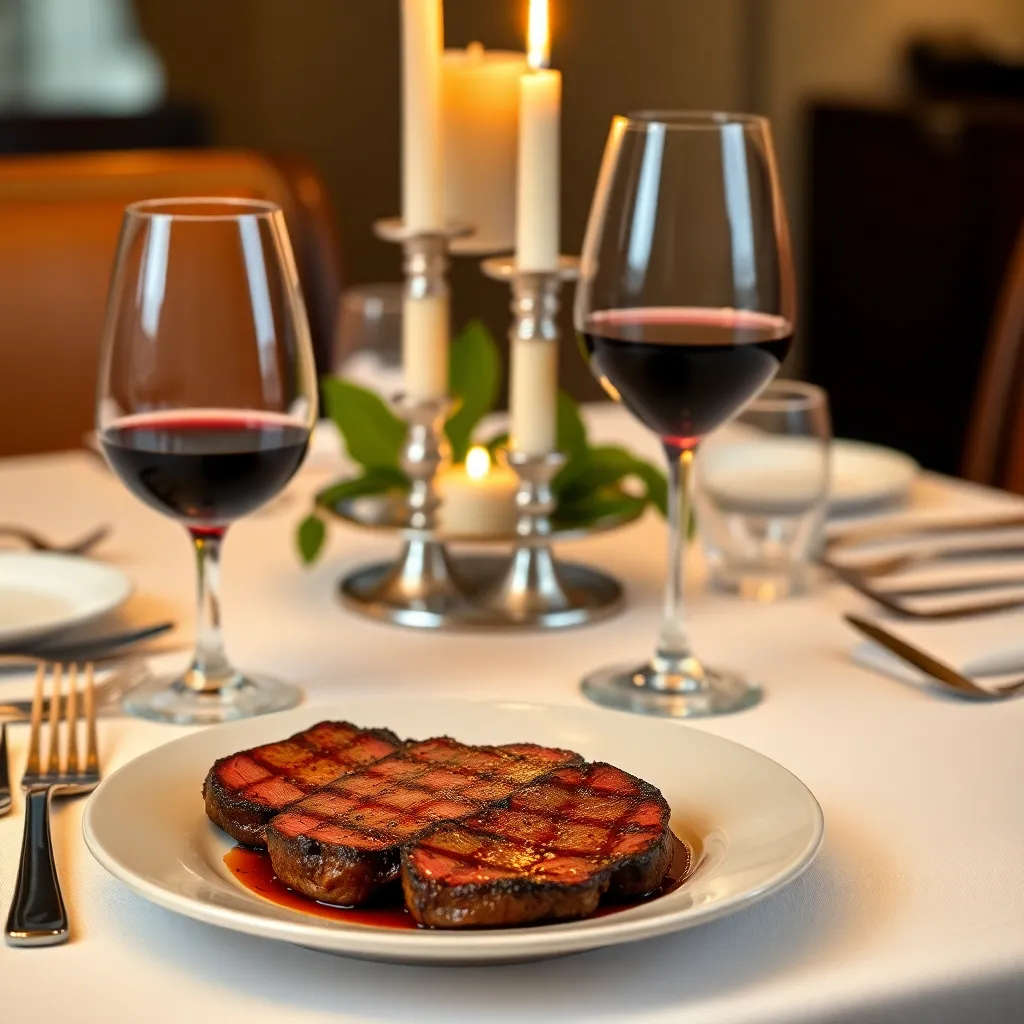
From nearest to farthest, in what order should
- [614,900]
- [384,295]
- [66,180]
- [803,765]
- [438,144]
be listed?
[614,900] → [803,765] → [438,144] → [384,295] → [66,180]

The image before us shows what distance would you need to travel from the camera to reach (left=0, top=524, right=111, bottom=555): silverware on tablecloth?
1274mm

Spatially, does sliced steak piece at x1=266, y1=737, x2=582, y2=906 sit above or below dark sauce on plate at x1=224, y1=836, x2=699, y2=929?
above

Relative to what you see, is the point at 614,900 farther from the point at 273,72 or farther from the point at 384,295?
the point at 273,72

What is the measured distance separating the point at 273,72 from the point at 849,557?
13.6ft

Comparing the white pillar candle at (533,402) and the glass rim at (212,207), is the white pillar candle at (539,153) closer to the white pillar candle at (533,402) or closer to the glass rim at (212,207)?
the white pillar candle at (533,402)

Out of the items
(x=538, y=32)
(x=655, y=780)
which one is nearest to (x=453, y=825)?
(x=655, y=780)

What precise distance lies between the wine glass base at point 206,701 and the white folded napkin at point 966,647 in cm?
38

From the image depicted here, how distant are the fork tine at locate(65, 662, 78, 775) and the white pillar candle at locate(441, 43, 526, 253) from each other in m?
0.45

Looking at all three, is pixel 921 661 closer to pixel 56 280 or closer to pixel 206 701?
pixel 206 701

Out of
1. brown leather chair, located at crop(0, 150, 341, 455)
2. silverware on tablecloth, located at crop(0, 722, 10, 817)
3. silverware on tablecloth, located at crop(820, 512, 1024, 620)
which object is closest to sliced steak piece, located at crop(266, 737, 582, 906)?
silverware on tablecloth, located at crop(0, 722, 10, 817)

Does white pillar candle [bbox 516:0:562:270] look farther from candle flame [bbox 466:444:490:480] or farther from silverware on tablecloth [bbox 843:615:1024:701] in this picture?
silverware on tablecloth [bbox 843:615:1024:701]

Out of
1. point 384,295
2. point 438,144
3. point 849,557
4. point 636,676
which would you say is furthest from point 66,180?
point 636,676

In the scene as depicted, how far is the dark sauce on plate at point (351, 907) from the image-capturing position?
64 cm

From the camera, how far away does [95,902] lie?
704 mm
